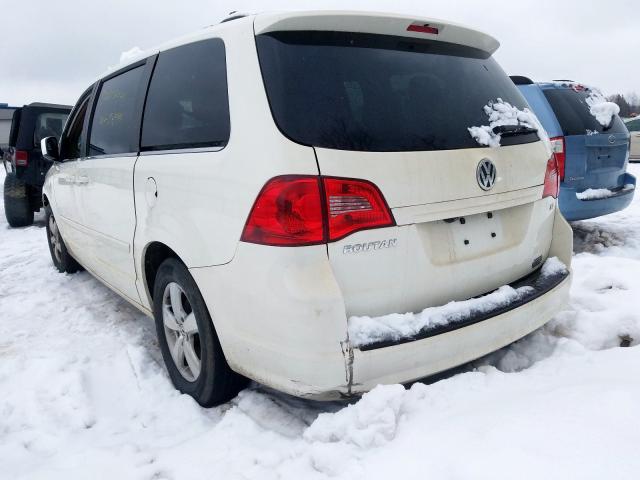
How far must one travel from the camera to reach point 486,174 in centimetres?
217

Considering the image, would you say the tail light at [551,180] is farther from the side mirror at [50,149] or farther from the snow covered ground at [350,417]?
the side mirror at [50,149]

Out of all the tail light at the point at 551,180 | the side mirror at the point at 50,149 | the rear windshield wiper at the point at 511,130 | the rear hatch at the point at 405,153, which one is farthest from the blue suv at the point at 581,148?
the side mirror at the point at 50,149

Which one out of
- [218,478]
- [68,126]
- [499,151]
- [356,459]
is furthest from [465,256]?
[68,126]

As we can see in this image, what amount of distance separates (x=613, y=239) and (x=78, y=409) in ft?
16.9

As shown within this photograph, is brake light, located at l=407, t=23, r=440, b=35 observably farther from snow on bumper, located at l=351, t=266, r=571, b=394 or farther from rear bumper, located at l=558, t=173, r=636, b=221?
rear bumper, located at l=558, t=173, r=636, b=221

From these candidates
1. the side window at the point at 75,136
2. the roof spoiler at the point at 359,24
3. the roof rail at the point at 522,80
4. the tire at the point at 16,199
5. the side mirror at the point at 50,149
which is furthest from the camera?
the tire at the point at 16,199

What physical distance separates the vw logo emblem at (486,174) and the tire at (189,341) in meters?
1.32

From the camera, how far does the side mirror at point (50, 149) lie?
420 cm

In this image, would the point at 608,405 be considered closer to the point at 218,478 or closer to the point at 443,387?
the point at 443,387

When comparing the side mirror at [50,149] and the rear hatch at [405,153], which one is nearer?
the rear hatch at [405,153]

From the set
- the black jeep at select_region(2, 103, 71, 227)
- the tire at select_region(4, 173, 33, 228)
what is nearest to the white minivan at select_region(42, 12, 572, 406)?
the black jeep at select_region(2, 103, 71, 227)

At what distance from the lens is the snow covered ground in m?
1.59

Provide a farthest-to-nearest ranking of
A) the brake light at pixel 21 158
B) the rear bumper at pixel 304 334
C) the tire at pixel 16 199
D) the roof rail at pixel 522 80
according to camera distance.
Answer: the tire at pixel 16 199, the brake light at pixel 21 158, the roof rail at pixel 522 80, the rear bumper at pixel 304 334

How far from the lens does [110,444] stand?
2203mm
